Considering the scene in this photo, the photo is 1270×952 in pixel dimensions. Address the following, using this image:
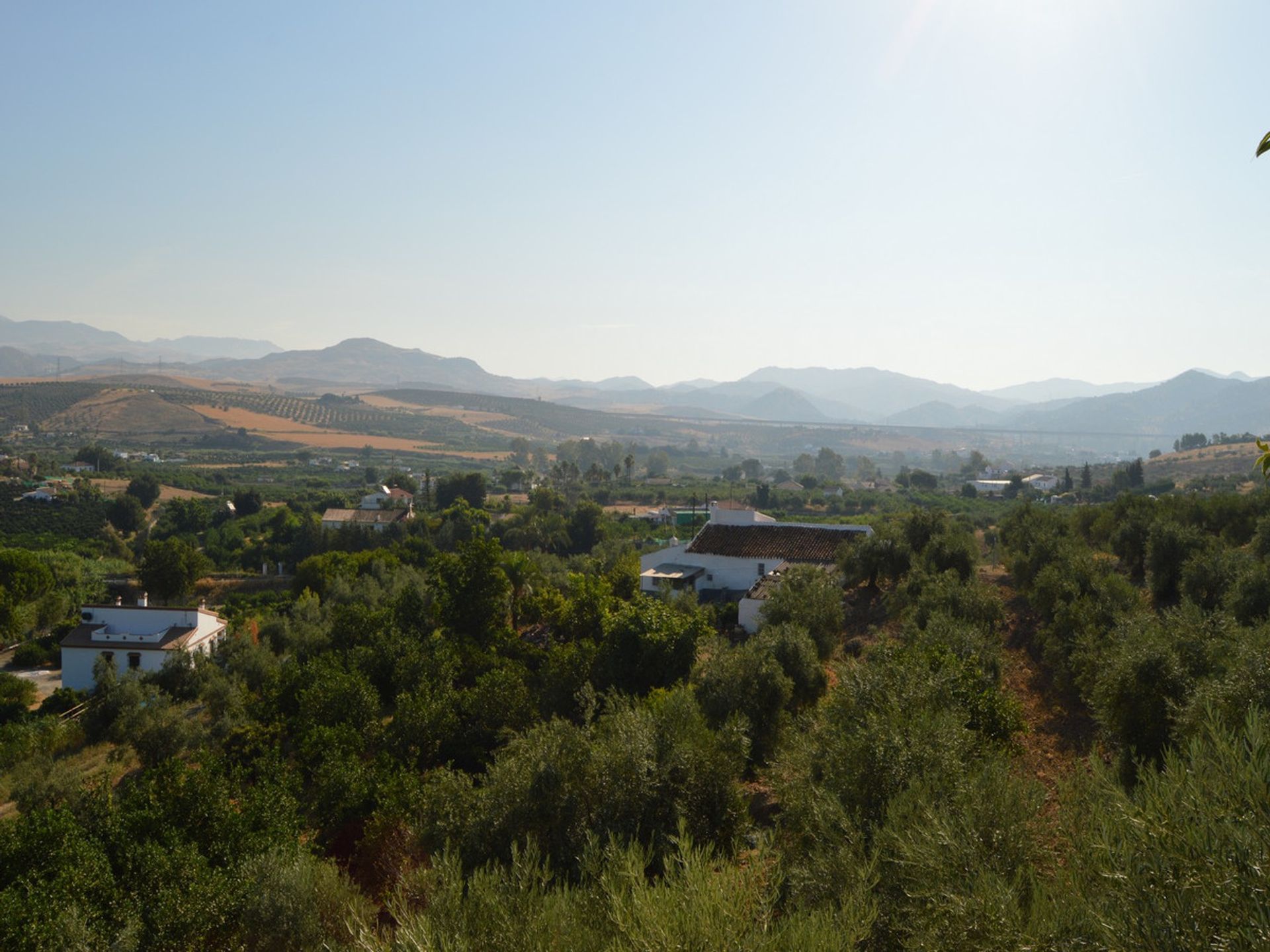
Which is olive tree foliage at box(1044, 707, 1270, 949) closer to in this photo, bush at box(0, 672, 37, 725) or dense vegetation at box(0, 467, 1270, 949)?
dense vegetation at box(0, 467, 1270, 949)

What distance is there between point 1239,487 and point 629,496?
174 ft

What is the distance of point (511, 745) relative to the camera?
12961 millimetres

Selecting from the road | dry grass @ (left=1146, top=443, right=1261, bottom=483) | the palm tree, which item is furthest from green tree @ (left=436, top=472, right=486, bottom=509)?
dry grass @ (left=1146, top=443, right=1261, bottom=483)

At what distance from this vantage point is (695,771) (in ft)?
36.4

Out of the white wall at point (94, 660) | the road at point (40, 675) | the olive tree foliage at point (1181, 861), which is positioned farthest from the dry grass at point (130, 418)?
the olive tree foliage at point (1181, 861)

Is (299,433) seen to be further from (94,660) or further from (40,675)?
(94,660)

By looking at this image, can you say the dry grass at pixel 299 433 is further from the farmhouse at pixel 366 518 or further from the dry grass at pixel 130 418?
the farmhouse at pixel 366 518

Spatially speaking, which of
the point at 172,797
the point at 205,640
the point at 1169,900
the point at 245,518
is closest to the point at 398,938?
the point at 1169,900

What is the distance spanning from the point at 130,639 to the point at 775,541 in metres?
25.0

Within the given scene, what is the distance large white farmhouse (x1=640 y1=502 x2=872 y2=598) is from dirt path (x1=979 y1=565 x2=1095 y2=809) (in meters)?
11.1

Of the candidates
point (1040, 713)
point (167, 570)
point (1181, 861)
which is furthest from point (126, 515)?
point (1181, 861)

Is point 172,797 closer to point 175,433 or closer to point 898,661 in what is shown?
point 898,661

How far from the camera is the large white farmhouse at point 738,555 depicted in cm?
3319

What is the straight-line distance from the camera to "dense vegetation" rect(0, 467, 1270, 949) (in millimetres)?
6352
